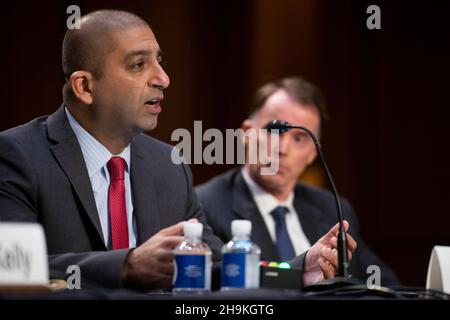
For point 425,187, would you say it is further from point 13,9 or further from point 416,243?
point 13,9

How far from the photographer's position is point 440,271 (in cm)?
214

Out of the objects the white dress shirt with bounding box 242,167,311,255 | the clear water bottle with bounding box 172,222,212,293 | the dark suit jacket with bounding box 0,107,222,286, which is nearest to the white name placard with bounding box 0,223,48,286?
the clear water bottle with bounding box 172,222,212,293

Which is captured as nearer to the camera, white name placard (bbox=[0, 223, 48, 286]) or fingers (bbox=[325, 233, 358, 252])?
white name placard (bbox=[0, 223, 48, 286])

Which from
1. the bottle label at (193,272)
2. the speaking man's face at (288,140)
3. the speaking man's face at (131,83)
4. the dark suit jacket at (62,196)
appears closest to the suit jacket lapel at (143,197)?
the dark suit jacket at (62,196)

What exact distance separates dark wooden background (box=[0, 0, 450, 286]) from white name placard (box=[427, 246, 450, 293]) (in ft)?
7.09

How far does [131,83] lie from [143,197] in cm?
33

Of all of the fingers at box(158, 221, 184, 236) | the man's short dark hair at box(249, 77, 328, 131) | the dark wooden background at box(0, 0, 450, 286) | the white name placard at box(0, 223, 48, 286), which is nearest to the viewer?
the white name placard at box(0, 223, 48, 286)

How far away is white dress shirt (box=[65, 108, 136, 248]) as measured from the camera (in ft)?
7.99

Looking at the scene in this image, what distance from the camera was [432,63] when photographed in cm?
450

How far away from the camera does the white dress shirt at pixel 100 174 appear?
2436 mm

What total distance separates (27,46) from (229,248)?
208 centimetres

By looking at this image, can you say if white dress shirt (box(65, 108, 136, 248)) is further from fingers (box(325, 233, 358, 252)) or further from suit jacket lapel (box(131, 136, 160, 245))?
fingers (box(325, 233, 358, 252))
